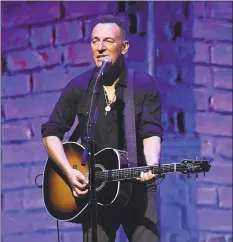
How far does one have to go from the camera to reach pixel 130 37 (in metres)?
4.41

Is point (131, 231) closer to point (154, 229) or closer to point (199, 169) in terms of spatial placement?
point (154, 229)

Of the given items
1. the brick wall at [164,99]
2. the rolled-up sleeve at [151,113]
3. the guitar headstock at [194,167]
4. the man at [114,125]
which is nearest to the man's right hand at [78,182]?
the man at [114,125]

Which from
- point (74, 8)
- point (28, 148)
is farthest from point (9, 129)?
point (74, 8)

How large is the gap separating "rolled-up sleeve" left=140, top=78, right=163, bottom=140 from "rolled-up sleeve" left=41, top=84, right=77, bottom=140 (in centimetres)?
42

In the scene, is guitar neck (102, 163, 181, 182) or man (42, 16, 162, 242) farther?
man (42, 16, 162, 242)

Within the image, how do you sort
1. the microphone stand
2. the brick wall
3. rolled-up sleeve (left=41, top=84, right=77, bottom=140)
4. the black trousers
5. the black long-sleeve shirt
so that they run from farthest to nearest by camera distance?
the brick wall, rolled-up sleeve (left=41, top=84, right=77, bottom=140), the black long-sleeve shirt, the black trousers, the microphone stand

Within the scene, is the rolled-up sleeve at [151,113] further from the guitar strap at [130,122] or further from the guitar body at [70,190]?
the guitar body at [70,190]

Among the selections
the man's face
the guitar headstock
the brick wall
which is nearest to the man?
the man's face

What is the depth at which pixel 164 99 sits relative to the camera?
4.39m

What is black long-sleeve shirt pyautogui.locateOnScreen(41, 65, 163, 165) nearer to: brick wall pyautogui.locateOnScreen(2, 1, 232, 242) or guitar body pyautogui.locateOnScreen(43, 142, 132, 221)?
guitar body pyautogui.locateOnScreen(43, 142, 132, 221)

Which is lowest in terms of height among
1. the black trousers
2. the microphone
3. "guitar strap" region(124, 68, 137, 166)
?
the black trousers

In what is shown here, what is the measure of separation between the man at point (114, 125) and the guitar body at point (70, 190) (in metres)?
0.06

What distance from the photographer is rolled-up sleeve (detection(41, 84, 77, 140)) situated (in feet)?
11.9

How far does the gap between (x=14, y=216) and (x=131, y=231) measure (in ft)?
5.08
